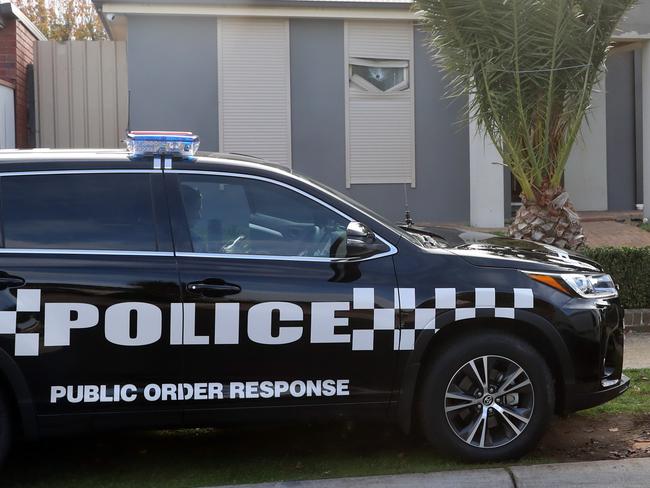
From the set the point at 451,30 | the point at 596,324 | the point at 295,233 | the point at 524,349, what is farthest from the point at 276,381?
the point at 451,30

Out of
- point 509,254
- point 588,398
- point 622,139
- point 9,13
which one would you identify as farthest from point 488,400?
point 622,139

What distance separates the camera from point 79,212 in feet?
15.5

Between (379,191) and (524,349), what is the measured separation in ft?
28.6

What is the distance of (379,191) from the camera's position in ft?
44.3

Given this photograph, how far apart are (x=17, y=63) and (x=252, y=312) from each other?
9994mm

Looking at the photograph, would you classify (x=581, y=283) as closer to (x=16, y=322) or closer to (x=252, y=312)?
(x=252, y=312)

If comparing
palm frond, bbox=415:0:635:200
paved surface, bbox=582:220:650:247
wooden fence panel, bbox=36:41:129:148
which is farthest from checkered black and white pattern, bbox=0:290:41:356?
wooden fence panel, bbox=36:41:129:148

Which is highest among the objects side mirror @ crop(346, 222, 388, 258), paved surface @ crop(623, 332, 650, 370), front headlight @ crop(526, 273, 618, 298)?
side mirror @ crop(346, 222, 388, 258)

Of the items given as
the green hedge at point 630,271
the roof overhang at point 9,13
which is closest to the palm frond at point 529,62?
the green hedge at point 630,271

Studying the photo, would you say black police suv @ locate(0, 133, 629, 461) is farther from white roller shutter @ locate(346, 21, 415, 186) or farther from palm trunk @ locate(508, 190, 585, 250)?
white roller shutter @ locate(346, 21, 415, 186)

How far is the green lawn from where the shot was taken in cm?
492

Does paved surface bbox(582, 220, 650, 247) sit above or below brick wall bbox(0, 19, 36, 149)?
below

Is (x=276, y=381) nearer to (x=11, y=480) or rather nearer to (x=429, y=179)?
(x=11, y=480)

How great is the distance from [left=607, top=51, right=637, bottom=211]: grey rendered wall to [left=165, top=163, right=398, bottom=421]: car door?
11040mm
